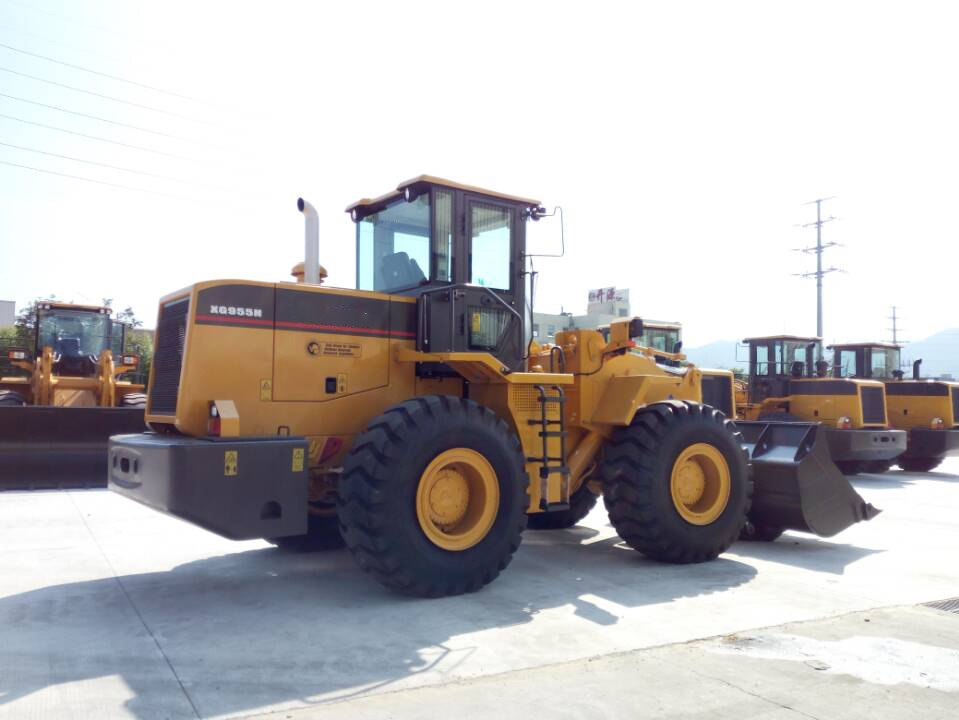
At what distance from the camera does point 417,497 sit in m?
5.18

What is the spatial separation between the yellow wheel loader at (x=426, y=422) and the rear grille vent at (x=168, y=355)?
0.08ft

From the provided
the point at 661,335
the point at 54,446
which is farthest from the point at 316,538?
the point at 661,335

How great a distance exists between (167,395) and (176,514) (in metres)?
1.18

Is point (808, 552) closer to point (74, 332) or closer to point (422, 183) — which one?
point (422, 183)

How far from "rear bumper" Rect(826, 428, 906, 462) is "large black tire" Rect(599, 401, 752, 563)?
309 inches

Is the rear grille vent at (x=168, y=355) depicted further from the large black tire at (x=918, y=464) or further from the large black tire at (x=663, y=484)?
the large black tire at (x=918, y=464)

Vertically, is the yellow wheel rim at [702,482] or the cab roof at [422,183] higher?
the cab roof at [422,183]

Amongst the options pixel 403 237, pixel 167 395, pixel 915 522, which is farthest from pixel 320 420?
pixel 915 522

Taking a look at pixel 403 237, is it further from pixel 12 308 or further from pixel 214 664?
pixel 12 308

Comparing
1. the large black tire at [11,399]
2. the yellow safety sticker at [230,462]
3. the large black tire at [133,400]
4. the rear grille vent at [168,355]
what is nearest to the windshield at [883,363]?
the large black tire at [133,400]

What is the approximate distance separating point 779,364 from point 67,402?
13340 mm

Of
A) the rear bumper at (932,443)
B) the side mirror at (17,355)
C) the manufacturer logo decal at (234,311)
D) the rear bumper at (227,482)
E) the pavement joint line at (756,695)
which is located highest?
the side mirror at (17,355)

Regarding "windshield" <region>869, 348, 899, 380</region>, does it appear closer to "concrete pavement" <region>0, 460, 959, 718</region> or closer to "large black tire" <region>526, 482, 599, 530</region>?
"concrete pavement" <region>0, 460, 959, 718</region>

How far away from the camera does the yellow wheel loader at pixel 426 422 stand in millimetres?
4961
